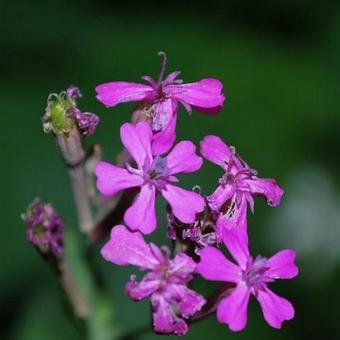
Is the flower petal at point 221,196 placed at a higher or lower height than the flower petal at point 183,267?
higher

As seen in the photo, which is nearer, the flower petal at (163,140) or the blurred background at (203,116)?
the flower petal at (163,140)

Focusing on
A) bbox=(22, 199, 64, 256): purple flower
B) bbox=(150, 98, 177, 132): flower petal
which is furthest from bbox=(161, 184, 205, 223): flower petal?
bbox=(22, 199, 64, 256): purple flower

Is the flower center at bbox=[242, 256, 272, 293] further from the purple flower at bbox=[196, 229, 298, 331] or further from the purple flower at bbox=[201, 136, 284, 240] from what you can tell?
the purple flower at bbox=[201, 136, 284, 240]

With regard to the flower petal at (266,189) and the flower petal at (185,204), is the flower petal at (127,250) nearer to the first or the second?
the flower petal at (185,204)

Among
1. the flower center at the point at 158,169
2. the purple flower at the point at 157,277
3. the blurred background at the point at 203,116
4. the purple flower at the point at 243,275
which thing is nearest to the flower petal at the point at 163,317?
the purple flower at the point at 157,277

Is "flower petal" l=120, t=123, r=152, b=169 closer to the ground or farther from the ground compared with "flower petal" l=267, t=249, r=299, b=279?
farther from the ground

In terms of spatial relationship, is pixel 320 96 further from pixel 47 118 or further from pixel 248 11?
pixel 47 118
